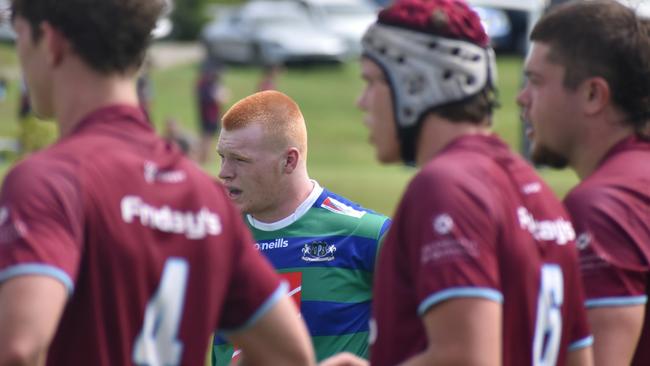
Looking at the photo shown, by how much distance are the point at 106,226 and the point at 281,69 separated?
111 feet

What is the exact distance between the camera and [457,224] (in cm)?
329


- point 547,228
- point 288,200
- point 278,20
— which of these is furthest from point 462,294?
point 278,20

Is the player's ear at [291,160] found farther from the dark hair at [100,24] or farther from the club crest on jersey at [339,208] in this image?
the dark hair at [100,24]

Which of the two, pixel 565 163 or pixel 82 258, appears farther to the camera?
pixel 565 163

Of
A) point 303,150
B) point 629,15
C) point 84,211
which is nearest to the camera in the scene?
point 84,211

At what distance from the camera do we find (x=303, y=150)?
6137mm

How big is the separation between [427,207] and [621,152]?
3.29ft

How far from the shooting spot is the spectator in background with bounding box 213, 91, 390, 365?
5621 millimetres

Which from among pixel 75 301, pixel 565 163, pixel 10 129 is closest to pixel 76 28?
pixel 75 301

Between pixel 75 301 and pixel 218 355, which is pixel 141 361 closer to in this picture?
pixel 75 301

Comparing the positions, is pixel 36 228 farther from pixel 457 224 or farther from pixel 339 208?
pixel 339 208

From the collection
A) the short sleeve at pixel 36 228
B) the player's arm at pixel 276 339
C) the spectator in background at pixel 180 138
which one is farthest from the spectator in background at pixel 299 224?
the spectator in background at pixel 180 138

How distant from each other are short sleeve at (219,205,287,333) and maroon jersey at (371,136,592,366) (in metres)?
0.31

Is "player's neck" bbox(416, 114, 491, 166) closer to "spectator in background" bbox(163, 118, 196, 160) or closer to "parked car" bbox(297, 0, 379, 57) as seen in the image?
"spectator in background" bbox(163, 118, 196, 160)
